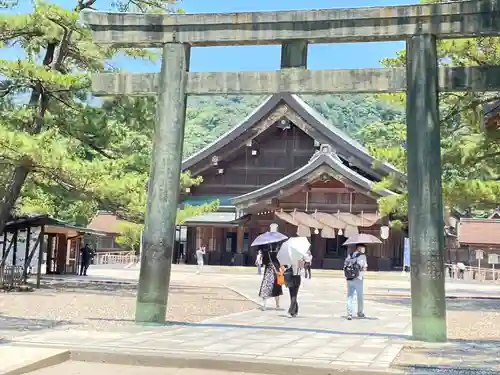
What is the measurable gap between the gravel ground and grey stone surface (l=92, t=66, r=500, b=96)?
3.85m

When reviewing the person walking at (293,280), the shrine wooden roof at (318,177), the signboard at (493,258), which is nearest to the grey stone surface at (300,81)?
the person walking at (293,280)

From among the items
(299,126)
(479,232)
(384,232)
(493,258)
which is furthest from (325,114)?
(384,232)

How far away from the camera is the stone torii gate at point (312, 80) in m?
8.93

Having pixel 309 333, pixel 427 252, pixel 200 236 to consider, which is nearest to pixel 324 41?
pixel 427 252

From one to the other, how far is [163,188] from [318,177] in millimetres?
23436

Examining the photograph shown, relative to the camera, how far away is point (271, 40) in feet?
32.8

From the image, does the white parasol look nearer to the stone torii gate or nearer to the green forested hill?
the stone torii gate

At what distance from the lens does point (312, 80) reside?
32.3ft

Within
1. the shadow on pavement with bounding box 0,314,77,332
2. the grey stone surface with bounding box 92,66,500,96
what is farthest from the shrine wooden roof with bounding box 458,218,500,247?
the shadow on pavement with bounding box 0,314,77,332

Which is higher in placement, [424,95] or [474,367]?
[424,95]

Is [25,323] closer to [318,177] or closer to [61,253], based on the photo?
[61,253]

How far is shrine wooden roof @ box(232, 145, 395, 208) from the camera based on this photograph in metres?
31.7

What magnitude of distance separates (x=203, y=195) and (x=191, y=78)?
88.5 ft

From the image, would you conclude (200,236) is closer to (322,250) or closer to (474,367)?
(322,250)
